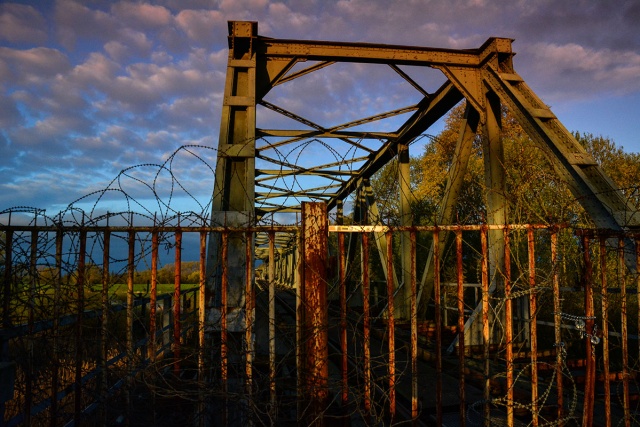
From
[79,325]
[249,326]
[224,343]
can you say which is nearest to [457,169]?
[249,326]

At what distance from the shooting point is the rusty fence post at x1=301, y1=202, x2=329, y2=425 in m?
3.94

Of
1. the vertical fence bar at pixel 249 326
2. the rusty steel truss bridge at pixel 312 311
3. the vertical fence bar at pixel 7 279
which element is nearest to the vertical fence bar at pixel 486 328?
the rusty steel truss bridge at pixel 312 311

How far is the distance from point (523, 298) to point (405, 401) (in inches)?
130

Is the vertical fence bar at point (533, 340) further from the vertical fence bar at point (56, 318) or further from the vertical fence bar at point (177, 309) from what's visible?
the vertical fence bar at point (56, 318)

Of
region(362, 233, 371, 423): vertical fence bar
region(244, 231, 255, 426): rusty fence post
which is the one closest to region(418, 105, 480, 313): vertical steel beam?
region(362, 233, 371, 423): vertical fence bar

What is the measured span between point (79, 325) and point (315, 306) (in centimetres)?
217

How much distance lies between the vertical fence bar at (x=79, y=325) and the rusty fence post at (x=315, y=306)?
2.03m

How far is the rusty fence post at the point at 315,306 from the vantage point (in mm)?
3938

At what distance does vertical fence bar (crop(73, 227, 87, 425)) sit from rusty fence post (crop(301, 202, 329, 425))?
203 cm

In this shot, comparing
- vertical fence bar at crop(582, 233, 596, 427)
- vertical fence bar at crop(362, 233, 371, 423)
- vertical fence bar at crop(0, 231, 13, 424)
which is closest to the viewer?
vertical fence bar at crop(0, 231, 13, 424)

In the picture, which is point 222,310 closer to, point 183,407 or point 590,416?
point 183,407

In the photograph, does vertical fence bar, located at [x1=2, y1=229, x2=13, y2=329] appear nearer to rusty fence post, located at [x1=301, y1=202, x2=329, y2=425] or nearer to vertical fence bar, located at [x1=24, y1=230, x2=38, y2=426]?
vertical fence bar, located at [x1=24, y1=230, x2=38, y2=426]

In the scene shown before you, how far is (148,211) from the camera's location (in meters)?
3.98

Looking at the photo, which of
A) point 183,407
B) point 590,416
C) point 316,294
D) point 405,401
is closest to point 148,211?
point 316,294
